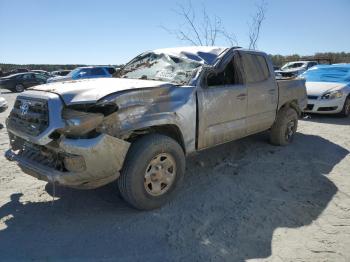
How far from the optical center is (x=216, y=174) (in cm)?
503

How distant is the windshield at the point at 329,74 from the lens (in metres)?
10.2

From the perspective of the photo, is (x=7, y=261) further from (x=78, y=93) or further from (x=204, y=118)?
(x=204, y=118)

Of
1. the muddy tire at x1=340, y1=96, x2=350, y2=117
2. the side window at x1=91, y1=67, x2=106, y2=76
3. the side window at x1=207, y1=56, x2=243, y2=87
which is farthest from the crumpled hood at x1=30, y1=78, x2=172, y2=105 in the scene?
the side window at x1=91, y1=67, x2=106, y2=76

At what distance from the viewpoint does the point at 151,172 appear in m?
3.78

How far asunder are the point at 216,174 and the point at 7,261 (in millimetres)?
2986

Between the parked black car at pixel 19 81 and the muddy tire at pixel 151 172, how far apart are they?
74.4ft

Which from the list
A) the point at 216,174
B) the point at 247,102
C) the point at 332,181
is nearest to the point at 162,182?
the point at 216,174

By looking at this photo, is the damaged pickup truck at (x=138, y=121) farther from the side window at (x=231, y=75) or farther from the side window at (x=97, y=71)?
the side window at (x=97, y=71)

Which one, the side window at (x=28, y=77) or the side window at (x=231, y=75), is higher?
the side window at (x=231, y=75)

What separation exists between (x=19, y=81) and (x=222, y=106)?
2291cm

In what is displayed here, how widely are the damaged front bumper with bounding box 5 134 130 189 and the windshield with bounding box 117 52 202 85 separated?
145 cm

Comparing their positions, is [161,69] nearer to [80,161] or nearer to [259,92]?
[259,92]

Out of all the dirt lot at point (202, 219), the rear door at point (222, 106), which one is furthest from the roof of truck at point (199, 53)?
the dirt lot at point (202, 219)

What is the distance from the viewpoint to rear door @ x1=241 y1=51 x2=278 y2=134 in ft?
17.5
